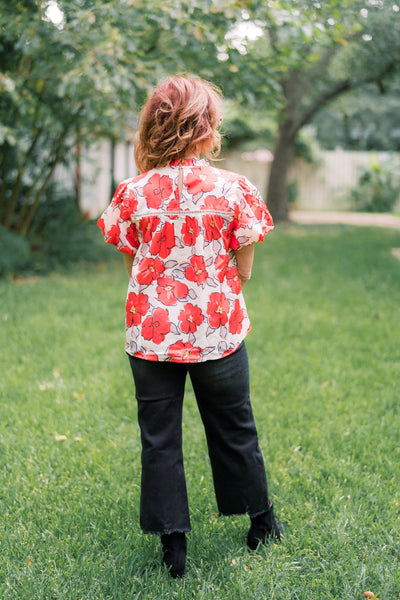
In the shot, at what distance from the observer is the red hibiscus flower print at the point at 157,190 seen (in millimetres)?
1898

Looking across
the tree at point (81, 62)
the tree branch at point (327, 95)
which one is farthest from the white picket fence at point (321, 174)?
the tree at point (81, 62)

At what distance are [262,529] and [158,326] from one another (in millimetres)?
905

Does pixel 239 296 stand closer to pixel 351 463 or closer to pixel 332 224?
pixel 351 463

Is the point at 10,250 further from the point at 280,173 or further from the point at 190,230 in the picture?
the point at 280,173

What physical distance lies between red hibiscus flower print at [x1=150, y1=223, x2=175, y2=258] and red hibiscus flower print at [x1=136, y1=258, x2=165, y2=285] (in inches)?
1.2

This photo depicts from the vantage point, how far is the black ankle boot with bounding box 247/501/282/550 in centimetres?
220

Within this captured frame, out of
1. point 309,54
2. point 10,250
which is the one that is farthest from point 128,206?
point 309,54

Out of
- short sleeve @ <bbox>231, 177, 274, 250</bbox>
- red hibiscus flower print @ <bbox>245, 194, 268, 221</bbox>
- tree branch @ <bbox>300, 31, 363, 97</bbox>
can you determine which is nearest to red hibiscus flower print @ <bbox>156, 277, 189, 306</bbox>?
short sleeve @ <bbox>231, 177, 274, 250</bbox>

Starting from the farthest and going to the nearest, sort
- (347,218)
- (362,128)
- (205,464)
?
(362,128) → (347,218) → (205,464)

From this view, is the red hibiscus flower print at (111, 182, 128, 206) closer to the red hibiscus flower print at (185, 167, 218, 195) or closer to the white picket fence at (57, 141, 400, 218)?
the red hibiscus flower print at (185, 167, 218, 195)

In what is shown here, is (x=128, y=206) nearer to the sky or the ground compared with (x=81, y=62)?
nearer to the ground

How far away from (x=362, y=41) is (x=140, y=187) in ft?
35.2

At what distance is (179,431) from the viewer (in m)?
2.06

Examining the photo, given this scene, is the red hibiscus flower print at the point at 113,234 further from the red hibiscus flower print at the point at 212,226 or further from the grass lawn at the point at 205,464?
the grass lawn at the point at 205,464
